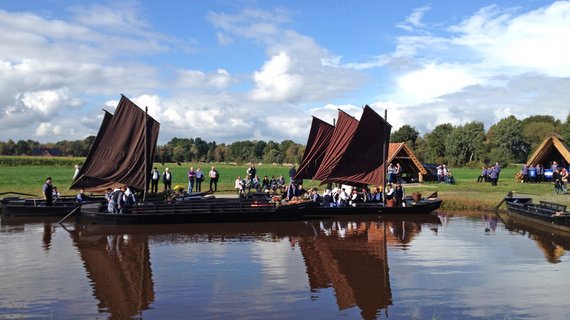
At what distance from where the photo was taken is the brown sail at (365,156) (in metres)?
31.1

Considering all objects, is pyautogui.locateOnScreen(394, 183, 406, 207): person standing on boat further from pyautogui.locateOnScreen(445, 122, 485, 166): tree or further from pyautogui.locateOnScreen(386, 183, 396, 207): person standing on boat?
pyautogui.locateOnScreen(445, 122, 485, 166): tree

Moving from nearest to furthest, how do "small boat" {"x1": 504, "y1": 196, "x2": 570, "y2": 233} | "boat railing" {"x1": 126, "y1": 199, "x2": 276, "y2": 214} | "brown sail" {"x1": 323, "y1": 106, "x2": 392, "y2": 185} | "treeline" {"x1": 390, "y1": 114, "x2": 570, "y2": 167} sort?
"small boat" {"x1": 504, "y1": 196, "x2": 570, "y2": 233}, "boat railing" {"x1": 126, "y1": 199, "x2": 276, "y2": 214}, "brown sail" {"x1": 323, "y1": 106, "x2": 392, "y2": 185}, "treeline" {"x1": 390, "y1": 114, "x2": 570, "y2": 167}

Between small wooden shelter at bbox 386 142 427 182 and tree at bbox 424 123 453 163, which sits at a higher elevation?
tree at bbox 424 123 453 163

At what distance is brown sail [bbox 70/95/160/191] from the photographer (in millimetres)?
28391

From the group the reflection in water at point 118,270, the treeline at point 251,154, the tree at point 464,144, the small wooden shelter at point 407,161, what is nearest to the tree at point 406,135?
the tree at point 464,144

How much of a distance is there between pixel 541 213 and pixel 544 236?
2810 millimetres

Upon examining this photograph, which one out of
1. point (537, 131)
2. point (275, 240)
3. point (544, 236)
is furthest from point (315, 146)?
point (537, 131)

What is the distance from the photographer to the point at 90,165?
2847 cm

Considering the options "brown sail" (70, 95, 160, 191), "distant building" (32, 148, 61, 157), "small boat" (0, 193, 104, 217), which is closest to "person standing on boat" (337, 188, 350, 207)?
"brown sail" (70, 95, 160, 191)

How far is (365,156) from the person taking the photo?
31406mm

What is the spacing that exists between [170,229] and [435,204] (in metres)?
14.7

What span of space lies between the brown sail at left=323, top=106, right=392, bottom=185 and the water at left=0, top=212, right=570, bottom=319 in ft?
23.3

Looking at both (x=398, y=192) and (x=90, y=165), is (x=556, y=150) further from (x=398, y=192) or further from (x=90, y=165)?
(x=90, y=165)

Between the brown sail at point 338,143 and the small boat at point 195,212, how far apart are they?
5.36m
